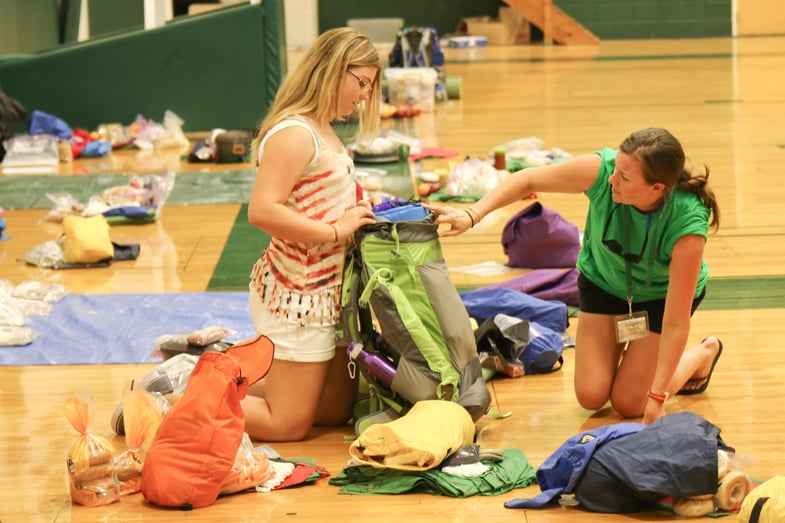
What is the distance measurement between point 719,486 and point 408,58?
886 cm

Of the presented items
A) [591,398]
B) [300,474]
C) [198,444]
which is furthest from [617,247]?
[198,444]

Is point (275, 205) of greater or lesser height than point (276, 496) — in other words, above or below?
above

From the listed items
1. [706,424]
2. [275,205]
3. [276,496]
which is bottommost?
[276,496]

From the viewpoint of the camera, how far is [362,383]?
4066 millimetres

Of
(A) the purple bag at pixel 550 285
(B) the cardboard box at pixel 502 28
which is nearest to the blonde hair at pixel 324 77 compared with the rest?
(A) the purple bag at pixel 550 285

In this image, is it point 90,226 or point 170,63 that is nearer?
point 90,226

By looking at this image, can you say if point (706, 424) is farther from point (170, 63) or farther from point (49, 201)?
point (170, 63)

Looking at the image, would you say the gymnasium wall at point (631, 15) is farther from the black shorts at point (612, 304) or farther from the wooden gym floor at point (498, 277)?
the black shorts at point (612, 304)

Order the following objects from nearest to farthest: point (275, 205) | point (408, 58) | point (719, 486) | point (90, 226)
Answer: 1. point (719, 486)
2. point (275, 205)
3. point (90, 226)
4. point (408, 58)

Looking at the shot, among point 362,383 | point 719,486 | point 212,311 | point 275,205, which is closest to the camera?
point 719,486

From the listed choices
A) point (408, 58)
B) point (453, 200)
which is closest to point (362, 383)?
point (453, 200)

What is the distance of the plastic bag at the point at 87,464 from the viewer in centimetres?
327

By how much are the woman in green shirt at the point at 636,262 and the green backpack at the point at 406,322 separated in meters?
0.16

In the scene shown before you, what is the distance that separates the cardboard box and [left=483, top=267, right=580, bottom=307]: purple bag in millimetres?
12493
